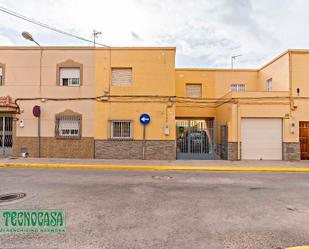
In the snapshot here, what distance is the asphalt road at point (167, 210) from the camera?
9.56ft

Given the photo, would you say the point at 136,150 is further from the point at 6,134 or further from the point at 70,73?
the point at 6,134

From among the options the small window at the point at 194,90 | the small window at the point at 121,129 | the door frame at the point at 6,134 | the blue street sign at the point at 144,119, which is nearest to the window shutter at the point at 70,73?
the small window at the point at 121,129

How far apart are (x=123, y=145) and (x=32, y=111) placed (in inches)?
260

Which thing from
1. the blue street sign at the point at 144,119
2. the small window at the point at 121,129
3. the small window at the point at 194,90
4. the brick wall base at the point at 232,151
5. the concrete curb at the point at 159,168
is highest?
the small window at the point at 194,90

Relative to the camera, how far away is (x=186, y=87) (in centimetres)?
1454

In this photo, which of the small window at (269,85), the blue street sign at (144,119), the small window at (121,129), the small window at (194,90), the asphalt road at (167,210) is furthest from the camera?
the small window at (194,90)

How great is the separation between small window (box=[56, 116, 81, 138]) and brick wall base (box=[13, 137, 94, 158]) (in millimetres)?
426

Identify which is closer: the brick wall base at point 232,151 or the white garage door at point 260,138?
the brick wall base at point 232,151

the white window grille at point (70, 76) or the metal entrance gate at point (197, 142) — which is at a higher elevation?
the white window grille at point (70, 76)

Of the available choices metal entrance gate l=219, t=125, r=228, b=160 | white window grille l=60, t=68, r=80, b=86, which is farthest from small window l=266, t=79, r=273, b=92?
white window grille l=60, t=68, r=80, b=86

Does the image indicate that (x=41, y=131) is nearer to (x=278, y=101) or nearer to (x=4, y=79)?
(x=4, y=79)

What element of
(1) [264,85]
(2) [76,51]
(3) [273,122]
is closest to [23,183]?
(2) [76,51]

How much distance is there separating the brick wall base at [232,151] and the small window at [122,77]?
775cm

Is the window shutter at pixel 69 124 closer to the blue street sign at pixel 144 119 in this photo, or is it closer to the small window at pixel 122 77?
the small window at pixel 122 77
